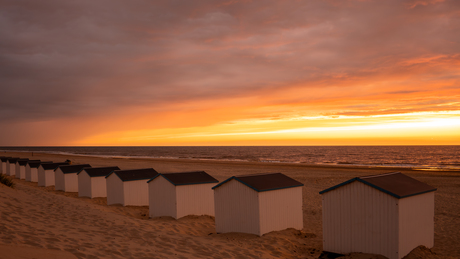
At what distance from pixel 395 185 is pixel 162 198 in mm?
12390

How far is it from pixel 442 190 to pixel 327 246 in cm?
2202

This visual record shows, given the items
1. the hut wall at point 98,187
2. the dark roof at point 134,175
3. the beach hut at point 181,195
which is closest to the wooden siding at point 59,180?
the hut wall at point 98,187

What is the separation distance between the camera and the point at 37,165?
37219 mm

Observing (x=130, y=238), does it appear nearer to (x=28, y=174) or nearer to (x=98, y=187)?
(x=98, y=187)

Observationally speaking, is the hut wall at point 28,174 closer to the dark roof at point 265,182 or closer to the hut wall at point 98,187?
the hut wall at point 98,187

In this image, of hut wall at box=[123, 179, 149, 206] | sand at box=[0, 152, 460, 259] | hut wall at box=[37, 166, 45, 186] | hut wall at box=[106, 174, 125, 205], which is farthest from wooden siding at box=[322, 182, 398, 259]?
hut wall at box=[37, 166, 45, 186]

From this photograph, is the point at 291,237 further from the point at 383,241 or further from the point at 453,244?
the point at 453,244

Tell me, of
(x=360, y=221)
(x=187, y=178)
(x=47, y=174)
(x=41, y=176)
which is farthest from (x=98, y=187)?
(x=360, y=221)

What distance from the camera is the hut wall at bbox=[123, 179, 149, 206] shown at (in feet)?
73.3

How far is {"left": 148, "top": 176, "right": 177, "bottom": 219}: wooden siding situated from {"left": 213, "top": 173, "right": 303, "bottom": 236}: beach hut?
379 centimetres

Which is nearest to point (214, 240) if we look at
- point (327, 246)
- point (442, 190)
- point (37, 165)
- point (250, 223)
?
point (250, 223)

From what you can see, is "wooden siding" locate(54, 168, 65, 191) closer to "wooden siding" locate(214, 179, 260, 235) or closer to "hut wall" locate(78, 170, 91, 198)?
"hut wall" locate(78, 170, 91, 198)

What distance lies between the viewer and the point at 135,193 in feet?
74.4

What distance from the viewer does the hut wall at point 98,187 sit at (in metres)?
26.2
